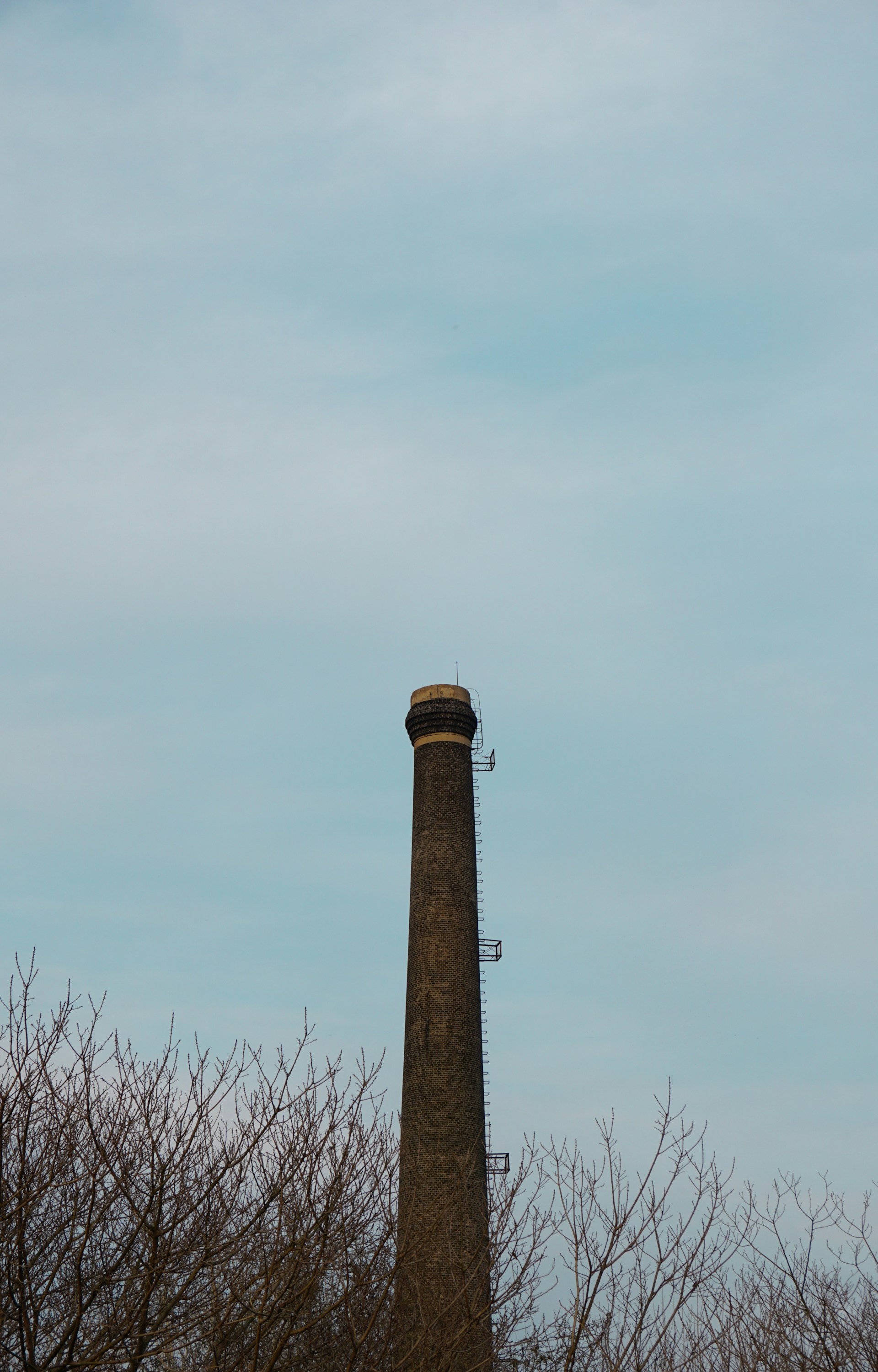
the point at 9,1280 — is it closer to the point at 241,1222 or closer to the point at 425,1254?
the point at 241,1222

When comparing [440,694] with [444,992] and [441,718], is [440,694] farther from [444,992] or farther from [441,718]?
[444,992]

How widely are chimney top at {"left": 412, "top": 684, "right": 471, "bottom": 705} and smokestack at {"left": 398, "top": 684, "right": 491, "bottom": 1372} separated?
26 mm

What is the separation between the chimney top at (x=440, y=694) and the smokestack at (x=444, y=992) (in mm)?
26

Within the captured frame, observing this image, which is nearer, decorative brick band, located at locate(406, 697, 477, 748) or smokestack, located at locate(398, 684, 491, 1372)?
smokestack, located at locate(398, 684, 491, 1372)

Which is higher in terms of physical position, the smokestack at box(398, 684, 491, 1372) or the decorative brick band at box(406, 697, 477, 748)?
the decorative brick band at box(406, 697, 477, 748)

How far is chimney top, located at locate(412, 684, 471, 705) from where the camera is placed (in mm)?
25891

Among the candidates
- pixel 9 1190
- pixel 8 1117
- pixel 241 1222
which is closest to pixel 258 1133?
pixel 8 1117

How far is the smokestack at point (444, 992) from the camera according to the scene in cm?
2150

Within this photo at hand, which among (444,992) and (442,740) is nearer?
(444,992)

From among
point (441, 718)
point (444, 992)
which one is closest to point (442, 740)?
point (441, 718)

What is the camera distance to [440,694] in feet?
84.9

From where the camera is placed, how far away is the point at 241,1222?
1289cm

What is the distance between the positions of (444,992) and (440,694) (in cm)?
665

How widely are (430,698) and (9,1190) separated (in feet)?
55.8
